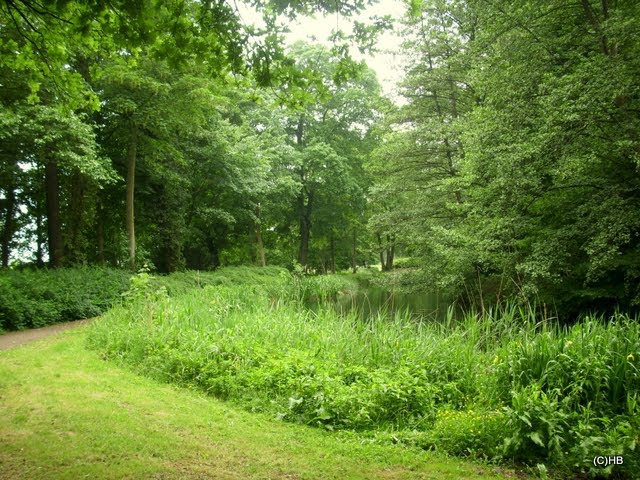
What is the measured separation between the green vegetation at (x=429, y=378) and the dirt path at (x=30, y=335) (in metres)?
2.24

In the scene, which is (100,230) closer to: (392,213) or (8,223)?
(8,223)

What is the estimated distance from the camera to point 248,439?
414 cm

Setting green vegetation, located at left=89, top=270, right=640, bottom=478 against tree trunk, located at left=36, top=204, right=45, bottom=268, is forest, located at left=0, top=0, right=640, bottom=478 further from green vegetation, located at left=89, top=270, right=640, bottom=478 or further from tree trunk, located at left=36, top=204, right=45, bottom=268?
tree trunk, located at left=36, top=204, right=45, bottom=268

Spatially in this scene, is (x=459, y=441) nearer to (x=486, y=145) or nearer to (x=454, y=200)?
(x=486, y=145)

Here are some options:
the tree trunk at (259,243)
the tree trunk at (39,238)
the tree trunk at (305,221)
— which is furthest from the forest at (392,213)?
the tree trunk at (305,221)

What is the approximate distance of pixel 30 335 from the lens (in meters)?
9.29

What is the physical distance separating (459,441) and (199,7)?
4830mm

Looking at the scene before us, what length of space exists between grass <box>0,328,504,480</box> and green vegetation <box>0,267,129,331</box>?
5.30 meters

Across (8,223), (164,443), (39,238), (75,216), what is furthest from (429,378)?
(39,238)

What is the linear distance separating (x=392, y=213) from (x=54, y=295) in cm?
1215

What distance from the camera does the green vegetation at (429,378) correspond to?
396cm

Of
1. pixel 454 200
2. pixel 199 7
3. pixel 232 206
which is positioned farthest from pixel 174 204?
pixel 199 7

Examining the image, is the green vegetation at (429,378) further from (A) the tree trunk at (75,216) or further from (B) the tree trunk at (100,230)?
(B) the tree trunk at (100,230)

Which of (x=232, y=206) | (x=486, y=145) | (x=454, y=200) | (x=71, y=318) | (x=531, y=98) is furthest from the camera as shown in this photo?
(x=232, y=206)
